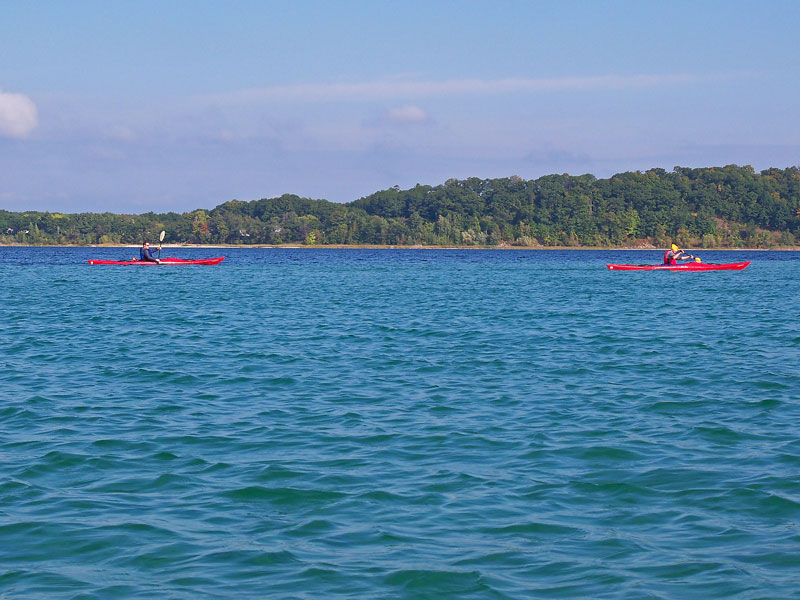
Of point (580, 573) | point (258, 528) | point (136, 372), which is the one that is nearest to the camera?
point (580, 573)

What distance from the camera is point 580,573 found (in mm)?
8125

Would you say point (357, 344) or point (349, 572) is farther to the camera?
point (357, 344)

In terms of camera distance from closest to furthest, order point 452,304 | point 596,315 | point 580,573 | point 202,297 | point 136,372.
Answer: point 580,573 < point 136,372 < point 596,315 < point 452,304 < point 202,297

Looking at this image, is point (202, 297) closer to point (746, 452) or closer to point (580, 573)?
point (746, 452)

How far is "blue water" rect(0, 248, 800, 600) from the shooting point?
8.17 metres

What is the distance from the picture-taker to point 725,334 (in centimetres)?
2706

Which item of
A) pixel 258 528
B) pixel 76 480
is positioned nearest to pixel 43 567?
pixel 258 528

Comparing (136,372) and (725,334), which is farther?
(725,334)

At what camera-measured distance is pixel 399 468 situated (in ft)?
37.7

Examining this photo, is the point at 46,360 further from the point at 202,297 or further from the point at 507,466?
the point at 202,297

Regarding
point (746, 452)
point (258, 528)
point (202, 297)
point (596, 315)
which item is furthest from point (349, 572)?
point (202, 297)

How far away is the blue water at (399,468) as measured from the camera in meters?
8.17

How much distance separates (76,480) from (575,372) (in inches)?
452

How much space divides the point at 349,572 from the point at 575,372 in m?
12.1
